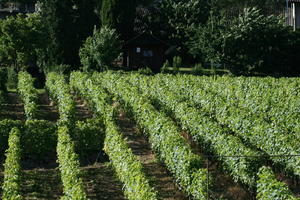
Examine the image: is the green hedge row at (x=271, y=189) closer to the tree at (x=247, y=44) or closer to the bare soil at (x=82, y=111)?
the bare soil at (x=82, y=111)

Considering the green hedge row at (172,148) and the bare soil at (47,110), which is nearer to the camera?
the green hedge row at (172,148)

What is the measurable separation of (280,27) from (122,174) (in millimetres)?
28412

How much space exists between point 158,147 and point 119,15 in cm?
2733

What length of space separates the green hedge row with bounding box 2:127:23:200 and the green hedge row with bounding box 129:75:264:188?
6.04 meters

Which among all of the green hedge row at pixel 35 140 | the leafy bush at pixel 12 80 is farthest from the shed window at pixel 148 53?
the green hedge row at pixel 35 140

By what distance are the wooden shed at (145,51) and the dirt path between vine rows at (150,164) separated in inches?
767

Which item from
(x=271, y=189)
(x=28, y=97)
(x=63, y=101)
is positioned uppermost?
(x=28, y=97)

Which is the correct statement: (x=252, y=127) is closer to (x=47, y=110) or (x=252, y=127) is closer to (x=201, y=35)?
(x=47, y=110)

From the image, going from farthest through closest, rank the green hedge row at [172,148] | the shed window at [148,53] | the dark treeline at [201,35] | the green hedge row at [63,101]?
the shed window at [148,53] < the dark treeline at [201,35] < the green hedge row at [63,101] < the green hedge row at [172,148]

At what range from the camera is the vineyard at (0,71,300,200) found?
1386 cm

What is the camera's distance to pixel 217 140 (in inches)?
645

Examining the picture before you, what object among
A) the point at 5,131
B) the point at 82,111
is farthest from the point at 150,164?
the point at 82,111

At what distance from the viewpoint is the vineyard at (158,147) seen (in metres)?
13.9

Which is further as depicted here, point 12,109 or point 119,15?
point 119,15
